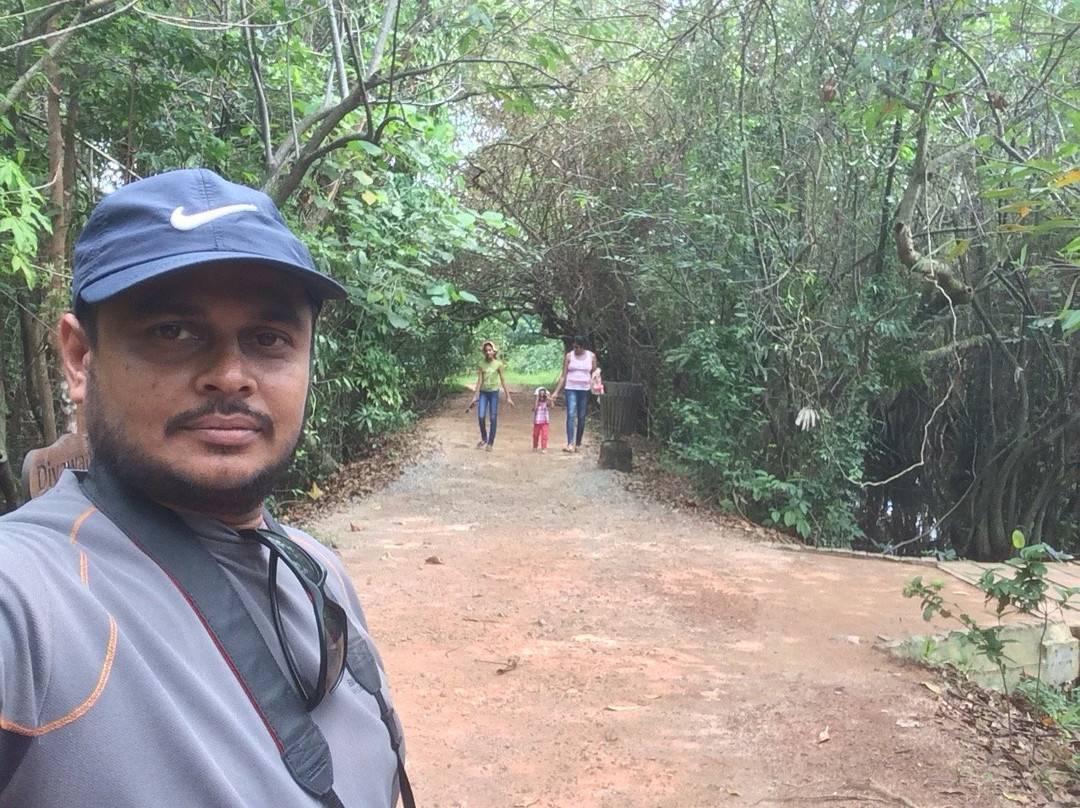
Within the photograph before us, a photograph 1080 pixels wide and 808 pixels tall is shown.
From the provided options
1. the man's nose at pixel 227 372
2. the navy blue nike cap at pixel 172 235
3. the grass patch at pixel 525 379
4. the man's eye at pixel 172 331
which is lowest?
the grass patch at pixel 525 379

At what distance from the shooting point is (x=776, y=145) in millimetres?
8930

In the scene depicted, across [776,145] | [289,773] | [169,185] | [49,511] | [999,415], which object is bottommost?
[999,415]

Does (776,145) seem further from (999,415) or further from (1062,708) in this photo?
(1062,708)

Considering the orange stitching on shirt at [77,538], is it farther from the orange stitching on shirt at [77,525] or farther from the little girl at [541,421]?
the little girl at [541,421]

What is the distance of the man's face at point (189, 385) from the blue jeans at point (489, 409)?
33.9 feet

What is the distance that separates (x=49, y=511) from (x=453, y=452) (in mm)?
10926

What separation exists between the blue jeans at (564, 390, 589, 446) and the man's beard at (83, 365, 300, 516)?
408 inches

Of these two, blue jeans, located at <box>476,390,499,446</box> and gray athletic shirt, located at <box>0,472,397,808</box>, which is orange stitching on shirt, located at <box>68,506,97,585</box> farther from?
blue jeans, located at <box>476,390,499,446</box>

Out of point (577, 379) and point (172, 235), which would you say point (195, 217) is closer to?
point (172, 235)

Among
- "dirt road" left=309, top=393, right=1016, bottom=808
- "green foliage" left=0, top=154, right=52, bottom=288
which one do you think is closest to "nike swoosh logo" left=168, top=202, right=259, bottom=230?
"green foliage" left=0, top=154, right=52, bottom=288

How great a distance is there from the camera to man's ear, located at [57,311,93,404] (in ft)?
3.45

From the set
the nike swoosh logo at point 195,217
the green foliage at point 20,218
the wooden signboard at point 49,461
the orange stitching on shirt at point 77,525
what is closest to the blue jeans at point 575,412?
the green foliage at point 20,218

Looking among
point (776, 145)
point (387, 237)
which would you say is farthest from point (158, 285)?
point (776, 145)

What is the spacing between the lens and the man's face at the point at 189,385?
1.01 meters
